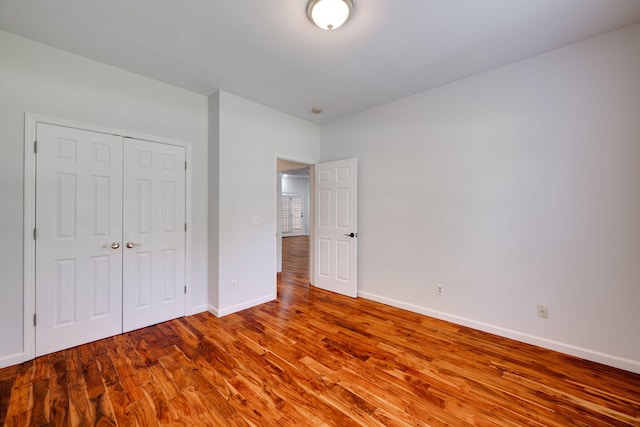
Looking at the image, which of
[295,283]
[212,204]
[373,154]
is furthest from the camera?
[295,283]

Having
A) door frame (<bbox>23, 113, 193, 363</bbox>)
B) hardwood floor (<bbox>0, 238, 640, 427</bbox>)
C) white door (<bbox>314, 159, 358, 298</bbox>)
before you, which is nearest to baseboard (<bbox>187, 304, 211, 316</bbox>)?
hardwood floor (<bbox>0, 238, 640, 427</bbox>)

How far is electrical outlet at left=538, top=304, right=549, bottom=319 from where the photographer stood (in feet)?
8.20

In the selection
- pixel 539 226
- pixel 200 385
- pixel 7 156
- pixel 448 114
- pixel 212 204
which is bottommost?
pixel 200 385

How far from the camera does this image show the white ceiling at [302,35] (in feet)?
6.28

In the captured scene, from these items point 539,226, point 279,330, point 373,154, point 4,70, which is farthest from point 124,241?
point 539,226

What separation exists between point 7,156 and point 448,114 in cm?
428

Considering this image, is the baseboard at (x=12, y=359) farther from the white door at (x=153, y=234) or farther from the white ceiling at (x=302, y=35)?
the white ceiling at (x=302, y=35)

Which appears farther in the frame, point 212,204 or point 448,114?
point 212,204

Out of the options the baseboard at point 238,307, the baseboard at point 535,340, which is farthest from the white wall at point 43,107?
the baseboard at point 535,340

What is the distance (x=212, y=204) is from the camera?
3.32 metres

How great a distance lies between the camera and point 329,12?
6.11 feet

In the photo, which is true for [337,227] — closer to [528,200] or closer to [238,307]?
[238,307]

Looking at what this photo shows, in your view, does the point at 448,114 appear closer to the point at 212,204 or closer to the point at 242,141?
the point at 242,141

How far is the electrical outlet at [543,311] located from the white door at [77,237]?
422cm
